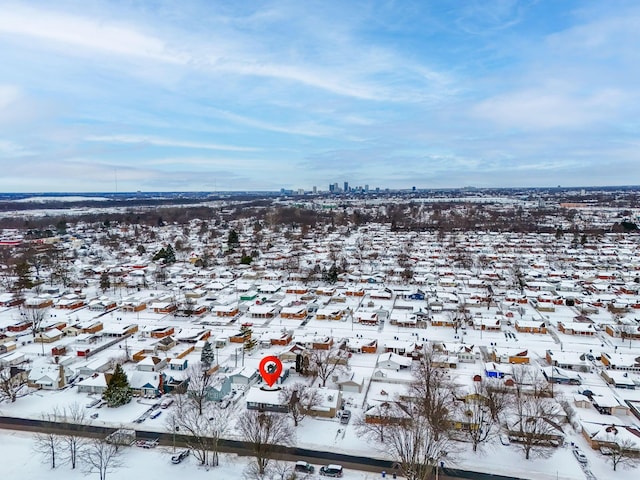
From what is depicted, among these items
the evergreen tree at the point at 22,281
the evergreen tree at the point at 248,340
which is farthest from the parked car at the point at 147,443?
the evergreen tree at the point at 22,281

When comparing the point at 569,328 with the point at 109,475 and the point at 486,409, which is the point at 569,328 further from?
the point at 109,475

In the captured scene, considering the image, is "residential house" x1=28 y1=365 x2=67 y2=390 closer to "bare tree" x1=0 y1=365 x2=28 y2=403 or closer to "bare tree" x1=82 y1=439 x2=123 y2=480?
"bare tree" x1=0 y1=365 x2=28 y2=403

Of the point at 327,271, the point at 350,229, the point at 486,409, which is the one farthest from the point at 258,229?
the point at 486,409

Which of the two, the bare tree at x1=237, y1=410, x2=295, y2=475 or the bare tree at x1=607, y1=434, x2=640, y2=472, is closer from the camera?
the bare tree at x1=237, y1=410, x2=295, y2=475

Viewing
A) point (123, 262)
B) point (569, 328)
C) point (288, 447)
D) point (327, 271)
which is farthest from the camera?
point (123, 262)

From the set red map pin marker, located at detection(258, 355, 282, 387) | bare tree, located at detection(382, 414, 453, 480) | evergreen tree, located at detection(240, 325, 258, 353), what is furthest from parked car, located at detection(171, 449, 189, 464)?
evergreen tree, located at detection(240, 325, 258, 353)

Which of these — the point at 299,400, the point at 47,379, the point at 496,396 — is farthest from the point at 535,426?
the point at 47,379
